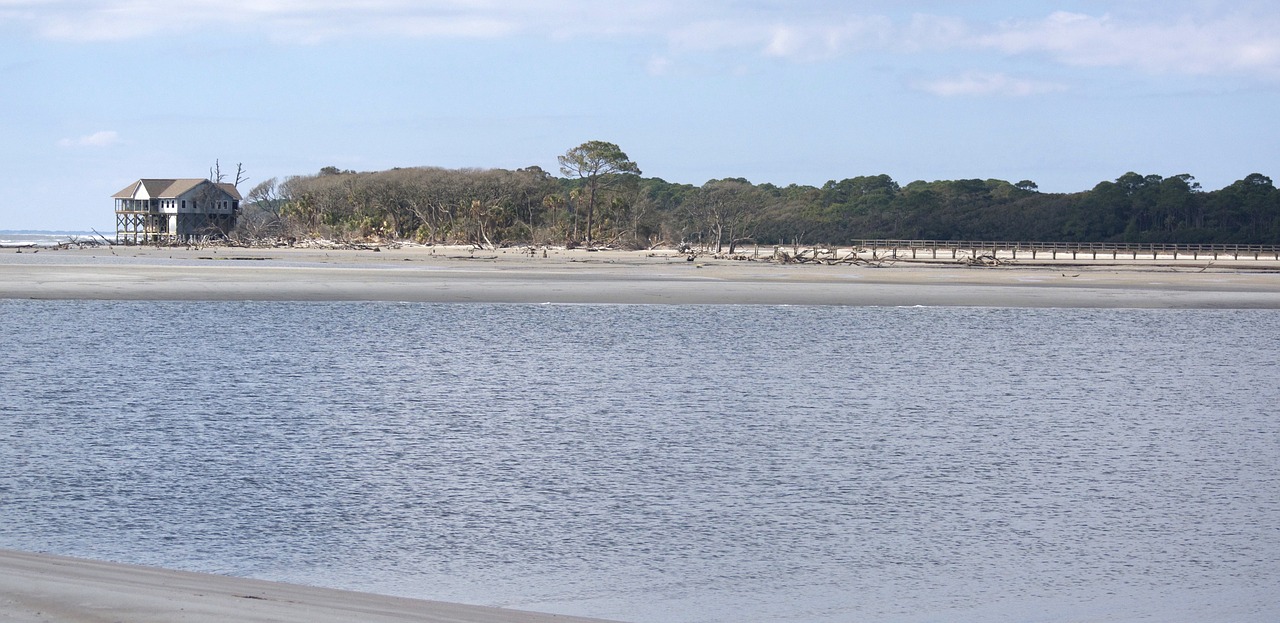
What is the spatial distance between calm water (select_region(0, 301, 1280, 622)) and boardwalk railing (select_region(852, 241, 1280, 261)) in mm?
61903

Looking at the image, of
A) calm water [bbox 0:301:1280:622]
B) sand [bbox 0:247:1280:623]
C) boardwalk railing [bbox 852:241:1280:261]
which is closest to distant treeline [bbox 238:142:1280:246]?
boardwalk railing [bbox 852:241:1280:261]

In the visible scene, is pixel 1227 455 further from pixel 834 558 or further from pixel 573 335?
pixel 573 335

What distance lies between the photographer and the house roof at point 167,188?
4375 inches

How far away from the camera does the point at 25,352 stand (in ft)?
75.7

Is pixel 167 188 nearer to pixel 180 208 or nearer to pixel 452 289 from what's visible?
pixel 180 208

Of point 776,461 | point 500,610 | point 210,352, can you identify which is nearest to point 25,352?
point 210,352

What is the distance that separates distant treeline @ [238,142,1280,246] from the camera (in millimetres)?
92438

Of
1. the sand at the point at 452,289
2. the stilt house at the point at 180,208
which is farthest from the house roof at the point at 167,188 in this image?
the sand at the point at 452,289

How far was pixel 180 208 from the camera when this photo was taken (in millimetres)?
110812

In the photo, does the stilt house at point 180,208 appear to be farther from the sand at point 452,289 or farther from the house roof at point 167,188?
the sand at point 452,289

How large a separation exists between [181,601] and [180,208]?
112 metres

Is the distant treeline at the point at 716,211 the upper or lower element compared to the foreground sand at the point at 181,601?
upper

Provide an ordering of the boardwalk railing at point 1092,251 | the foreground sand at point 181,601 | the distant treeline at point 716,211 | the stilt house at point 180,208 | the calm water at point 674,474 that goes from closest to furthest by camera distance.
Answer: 1. the foreground sand at point 181,601
2. the calm water at point 674,474
3. the boardwalk railing at point 1092,251
4. the distant treeline at point 716,211
5. the stilt house at point 180,208

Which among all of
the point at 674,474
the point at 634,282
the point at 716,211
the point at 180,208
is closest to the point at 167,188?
the point at 180,208
